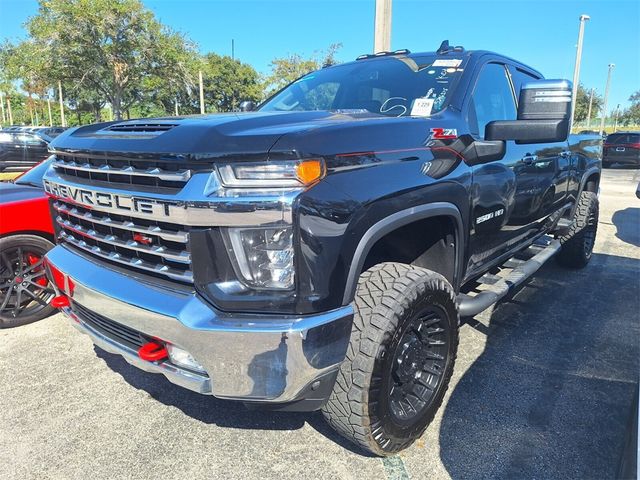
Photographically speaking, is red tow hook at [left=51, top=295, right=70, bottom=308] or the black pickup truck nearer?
the black pickup truck

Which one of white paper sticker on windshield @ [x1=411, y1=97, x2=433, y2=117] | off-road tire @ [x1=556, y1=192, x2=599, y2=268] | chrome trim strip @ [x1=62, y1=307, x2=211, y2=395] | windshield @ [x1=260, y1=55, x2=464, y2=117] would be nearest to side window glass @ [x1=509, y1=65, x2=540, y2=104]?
windshield @ [x1=260, y1=55, x2=464, y2=117]

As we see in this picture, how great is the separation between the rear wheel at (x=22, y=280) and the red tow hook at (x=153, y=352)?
234 cm

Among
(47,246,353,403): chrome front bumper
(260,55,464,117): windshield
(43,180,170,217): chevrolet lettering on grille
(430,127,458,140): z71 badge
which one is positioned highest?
A: (260,55,464,117): windshield

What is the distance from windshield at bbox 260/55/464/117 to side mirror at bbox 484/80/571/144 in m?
0.39

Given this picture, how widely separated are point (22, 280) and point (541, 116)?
4.04m

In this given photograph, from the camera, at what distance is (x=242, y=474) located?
7.54 ft

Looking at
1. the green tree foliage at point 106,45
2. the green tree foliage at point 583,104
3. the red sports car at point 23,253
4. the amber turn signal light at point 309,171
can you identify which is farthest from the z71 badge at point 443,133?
the green tree foliage at point 583,104

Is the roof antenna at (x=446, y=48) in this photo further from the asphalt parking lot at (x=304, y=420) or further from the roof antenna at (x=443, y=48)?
the asphalt parking lot at (x=304, y=420)

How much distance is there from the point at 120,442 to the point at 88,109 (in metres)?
51.4

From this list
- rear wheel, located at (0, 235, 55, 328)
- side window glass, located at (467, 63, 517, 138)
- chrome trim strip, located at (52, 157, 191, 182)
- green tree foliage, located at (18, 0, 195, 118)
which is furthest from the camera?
green tree foliage, located at (18, 0, 195, 118)

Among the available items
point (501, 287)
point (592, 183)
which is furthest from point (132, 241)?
point (592, 183)

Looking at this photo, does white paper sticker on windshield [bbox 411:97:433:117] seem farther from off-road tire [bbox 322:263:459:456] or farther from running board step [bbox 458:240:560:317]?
running board step [bbox 458:240:560:317]

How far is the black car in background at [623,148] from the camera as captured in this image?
69.5ft

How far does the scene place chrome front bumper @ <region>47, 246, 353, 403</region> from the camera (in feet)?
5.88
